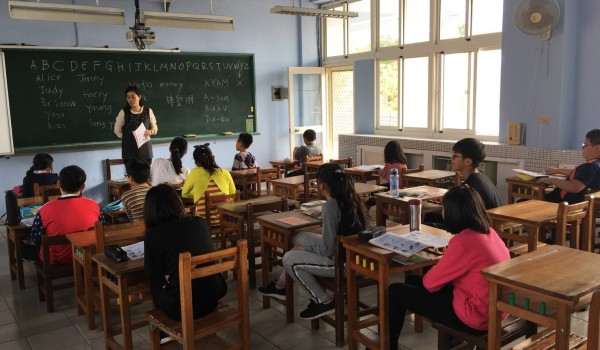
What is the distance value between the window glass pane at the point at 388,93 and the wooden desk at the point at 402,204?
147 inches

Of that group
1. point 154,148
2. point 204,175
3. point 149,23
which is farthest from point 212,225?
point 154,148

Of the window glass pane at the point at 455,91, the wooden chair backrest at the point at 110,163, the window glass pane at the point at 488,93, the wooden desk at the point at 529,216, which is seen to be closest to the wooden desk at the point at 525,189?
the wooden desk at the point at 529,216

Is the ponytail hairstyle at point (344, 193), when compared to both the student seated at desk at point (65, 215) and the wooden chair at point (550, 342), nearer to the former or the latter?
the wooden chair at point (550, 342)

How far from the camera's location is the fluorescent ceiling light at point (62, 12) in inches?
184

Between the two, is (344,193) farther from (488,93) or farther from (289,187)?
(488,93)

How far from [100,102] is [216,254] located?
5.44 m

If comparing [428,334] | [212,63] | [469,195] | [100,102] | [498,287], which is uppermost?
[212,63]

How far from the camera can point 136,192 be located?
385 cm

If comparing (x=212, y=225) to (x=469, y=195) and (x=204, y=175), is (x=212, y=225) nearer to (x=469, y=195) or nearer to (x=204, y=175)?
(x=204, y=175)

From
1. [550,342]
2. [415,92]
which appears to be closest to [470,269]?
[550,342]

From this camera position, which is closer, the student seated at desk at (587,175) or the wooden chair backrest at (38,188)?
the student seated at desk at (587,175)

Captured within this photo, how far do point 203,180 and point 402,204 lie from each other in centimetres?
174

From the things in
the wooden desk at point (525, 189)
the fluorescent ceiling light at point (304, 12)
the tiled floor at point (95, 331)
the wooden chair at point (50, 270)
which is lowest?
the tiled floor at point (95, 331)

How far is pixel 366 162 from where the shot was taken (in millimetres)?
7930
